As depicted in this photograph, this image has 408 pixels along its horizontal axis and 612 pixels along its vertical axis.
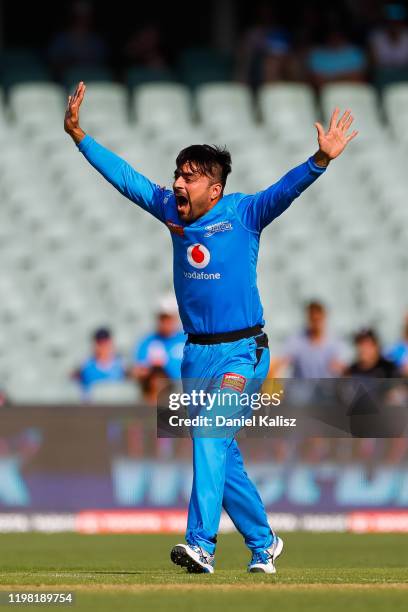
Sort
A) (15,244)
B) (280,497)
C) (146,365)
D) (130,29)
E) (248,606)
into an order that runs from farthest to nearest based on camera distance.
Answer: (130,29), (15,244), (146,365), (280,497), (248,606)

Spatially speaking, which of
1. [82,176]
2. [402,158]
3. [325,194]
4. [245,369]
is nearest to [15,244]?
[82,176]

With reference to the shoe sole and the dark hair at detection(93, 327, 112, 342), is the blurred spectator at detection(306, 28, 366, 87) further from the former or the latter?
the shoe sole

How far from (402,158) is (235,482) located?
11969mm

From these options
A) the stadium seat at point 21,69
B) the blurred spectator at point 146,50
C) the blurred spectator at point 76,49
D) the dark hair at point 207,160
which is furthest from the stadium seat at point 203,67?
the dark hair at point 207,160

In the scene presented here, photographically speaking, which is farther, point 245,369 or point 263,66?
point 263,66

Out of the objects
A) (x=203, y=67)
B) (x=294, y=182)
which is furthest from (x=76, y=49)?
(x=294, y=182)

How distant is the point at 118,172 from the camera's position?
8.34 meters

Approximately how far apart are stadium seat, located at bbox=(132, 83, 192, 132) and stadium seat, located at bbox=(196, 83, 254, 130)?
25 centimetres

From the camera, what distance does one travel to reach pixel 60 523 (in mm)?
12992

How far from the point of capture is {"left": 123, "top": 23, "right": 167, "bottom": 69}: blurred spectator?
20.6m

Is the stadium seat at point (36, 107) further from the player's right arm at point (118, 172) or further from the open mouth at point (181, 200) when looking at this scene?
the open mouth at point (181, 200)

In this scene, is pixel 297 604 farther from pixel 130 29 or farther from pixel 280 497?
pixel 130 29

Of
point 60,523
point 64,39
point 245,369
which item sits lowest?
point 60,523

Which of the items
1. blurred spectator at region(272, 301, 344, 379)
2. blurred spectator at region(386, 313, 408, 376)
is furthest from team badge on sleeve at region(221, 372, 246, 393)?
blurred spectator at region(386, 313, 408, 376)
